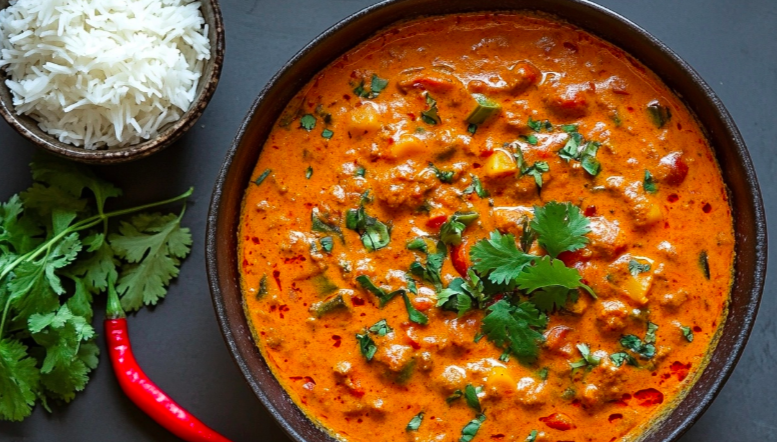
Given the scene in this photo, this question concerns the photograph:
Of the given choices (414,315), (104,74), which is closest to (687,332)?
(414,315)

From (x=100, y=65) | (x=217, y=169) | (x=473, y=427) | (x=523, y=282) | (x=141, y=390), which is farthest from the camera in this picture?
(x=217, y=169)

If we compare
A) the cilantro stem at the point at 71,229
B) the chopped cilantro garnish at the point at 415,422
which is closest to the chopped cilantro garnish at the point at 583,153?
the chopped cilantro garnish at the point at 415,422

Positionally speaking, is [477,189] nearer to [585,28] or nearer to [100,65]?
[585,28]

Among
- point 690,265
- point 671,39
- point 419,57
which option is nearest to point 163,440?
point 419,57

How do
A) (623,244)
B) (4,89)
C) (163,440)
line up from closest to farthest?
(623,244) → (4,89) → (163,440)

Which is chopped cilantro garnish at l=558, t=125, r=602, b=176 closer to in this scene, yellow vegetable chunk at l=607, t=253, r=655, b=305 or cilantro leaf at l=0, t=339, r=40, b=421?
yellow vegetable chunk at l=607, t=253, r=655, b=305

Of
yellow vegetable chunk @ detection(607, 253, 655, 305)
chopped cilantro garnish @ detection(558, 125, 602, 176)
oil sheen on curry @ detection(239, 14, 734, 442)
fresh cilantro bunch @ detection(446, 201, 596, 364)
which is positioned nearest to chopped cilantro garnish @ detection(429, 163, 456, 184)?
oil sheen on curry @ detection(239, 14, 734, 442)

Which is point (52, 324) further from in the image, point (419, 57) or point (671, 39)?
point (671, 39)
